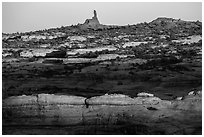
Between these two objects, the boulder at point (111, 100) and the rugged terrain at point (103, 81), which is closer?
the rugged terrain at point (103, 81)

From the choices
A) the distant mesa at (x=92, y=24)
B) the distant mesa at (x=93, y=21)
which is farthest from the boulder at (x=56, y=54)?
the distant mesa at (x=93, y=21)

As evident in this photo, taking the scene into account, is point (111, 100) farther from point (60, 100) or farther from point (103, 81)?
point (103, 81)

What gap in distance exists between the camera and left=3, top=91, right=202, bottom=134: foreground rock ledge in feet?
46.2

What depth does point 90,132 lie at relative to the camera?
46.9 ft

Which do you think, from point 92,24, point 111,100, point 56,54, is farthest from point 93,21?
point 111,100

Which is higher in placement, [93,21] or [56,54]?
[93,21]

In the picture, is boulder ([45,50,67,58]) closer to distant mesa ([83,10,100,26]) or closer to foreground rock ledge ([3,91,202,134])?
foreground rock ledge ([3,91,202,134])

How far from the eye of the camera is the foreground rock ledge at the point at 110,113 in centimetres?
1409

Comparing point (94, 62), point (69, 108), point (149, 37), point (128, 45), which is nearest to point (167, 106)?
point (69, 108)

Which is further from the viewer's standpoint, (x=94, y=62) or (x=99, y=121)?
(x=94, y=62)

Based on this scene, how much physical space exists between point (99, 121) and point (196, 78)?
27.7 ft

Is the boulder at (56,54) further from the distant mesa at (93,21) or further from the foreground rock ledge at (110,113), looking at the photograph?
the distant mesa at (93,21)

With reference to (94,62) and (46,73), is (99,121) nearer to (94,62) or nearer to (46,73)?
(46,73)

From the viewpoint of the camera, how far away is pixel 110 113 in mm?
14797
